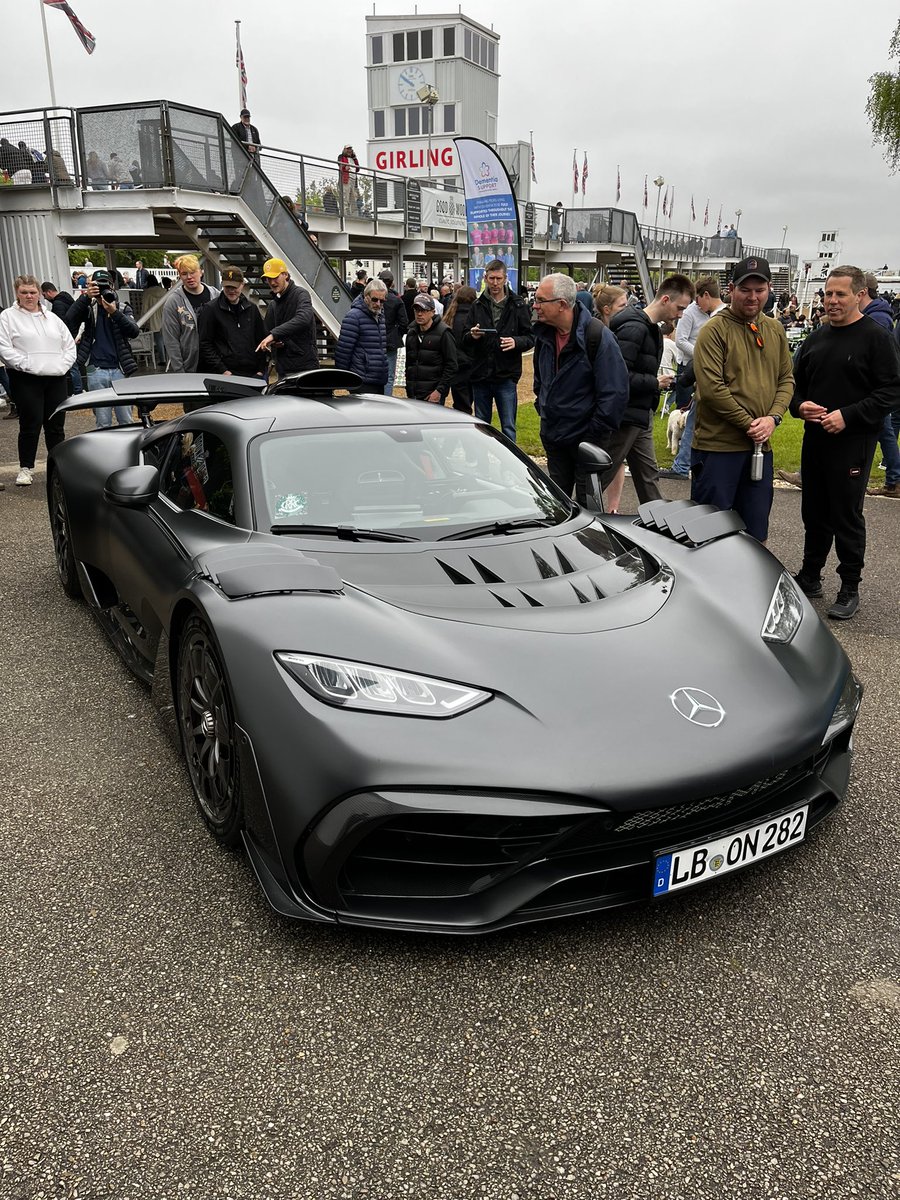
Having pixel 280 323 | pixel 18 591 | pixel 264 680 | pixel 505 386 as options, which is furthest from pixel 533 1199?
pixel 280 323

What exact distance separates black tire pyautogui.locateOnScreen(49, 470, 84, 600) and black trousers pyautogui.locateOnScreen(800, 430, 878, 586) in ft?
13.3

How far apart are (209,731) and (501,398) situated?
5793mm

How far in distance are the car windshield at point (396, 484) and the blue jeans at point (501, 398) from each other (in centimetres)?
447

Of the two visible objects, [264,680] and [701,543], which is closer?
[264,680]

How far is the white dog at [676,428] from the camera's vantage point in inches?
375

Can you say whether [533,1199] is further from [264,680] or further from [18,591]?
[18,591]

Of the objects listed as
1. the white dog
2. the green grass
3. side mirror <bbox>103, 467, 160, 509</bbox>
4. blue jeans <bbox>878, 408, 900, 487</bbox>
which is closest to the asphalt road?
side mirror <bbox>103, 467, 160, 509</bbox>

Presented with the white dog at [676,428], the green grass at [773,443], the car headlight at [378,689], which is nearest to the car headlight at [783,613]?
the car headlight at [378,689]

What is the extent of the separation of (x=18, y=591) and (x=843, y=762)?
461 cm

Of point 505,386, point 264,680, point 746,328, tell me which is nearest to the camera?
point 264,680

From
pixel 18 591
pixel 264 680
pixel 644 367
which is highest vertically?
pixel 644 367

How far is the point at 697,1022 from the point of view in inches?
82.0

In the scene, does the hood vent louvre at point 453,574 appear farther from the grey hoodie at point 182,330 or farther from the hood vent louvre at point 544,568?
the grey hoodie at point 182,330

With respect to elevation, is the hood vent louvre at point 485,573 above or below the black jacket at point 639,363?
below
